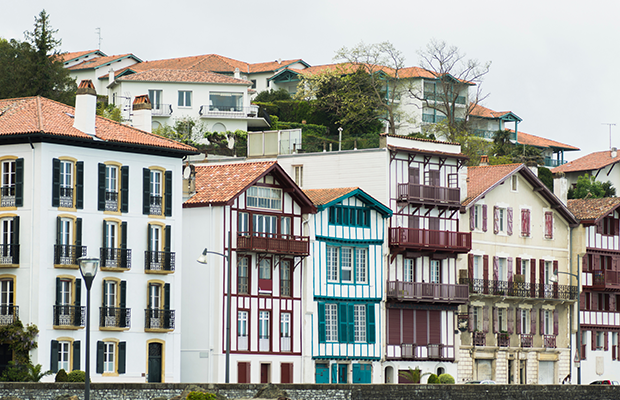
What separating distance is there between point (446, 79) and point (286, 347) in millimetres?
56537

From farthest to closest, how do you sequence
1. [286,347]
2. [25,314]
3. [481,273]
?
[481,273] → [286,347] → [25,314]

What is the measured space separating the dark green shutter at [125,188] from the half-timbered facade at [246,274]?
4380mm

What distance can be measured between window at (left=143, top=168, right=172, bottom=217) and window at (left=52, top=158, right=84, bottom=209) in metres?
3.63

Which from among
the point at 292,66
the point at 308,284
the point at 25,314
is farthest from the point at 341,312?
the point at 292,66

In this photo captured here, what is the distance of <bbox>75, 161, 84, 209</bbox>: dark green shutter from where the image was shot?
201 ft

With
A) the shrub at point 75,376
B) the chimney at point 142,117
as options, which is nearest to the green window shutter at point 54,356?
the shrub at point 75,376

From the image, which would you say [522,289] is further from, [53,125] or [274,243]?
[53,125]

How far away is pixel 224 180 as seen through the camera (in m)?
68.6

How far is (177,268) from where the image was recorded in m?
64.8

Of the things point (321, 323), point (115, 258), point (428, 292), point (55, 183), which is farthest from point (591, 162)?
point (55, 183)

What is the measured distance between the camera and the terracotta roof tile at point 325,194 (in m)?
70.5

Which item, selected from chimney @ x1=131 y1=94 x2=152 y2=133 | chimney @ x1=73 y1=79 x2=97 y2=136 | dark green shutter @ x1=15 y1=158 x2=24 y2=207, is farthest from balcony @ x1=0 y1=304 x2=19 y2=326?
chimney @ x1=131 y1=94 x2=152 y2=133

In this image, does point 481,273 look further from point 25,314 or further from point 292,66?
point 292,66

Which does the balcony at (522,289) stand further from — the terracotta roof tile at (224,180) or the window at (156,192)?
the window at (156,192)
